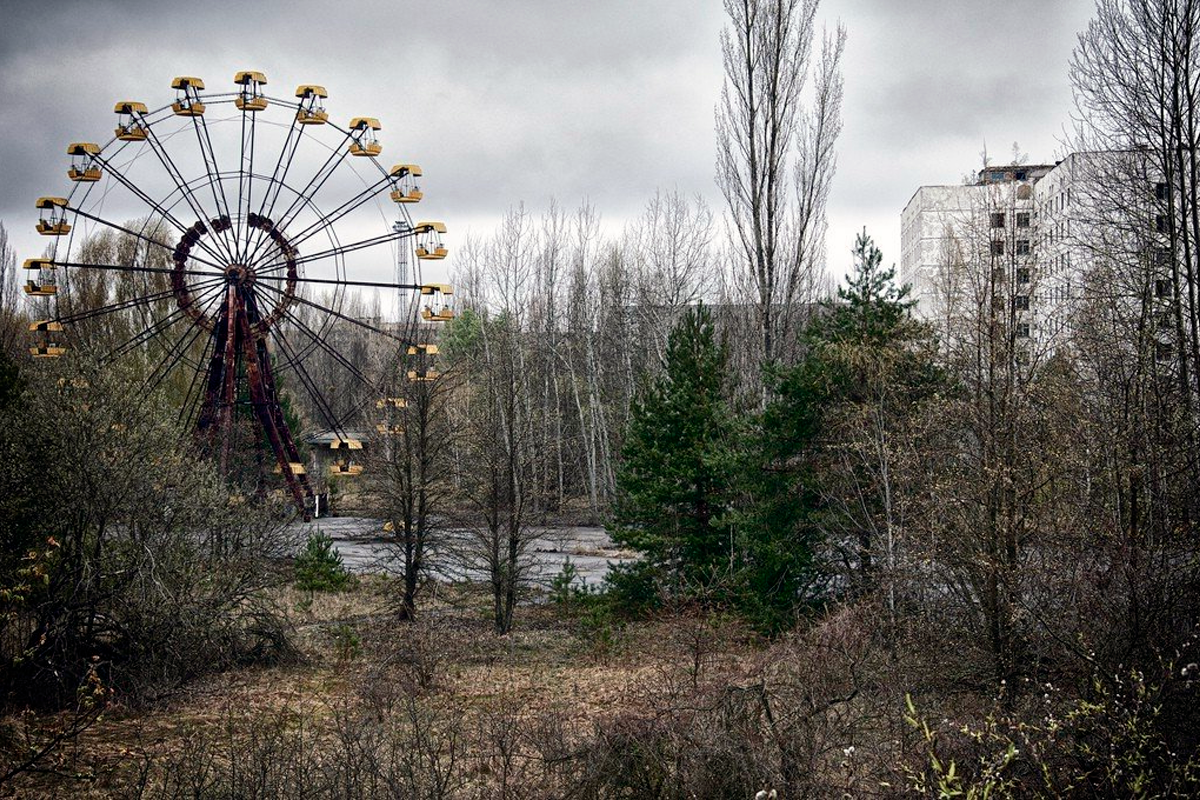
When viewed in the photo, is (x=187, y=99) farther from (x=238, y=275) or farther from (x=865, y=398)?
(x=865, y=398)

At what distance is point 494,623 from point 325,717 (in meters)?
7.69

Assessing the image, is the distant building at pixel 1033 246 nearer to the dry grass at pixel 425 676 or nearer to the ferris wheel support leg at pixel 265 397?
the dry grass at pixel 425 676

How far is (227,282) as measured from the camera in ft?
94.9

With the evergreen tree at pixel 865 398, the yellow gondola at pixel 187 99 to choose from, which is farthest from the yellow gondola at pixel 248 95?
the evergreen tree at pixel 865 398

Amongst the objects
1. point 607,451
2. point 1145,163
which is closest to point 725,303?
point 607,451

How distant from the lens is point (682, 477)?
2225 cm

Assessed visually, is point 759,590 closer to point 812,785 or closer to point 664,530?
point 664,530

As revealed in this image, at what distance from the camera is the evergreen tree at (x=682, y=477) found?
72.4 ft

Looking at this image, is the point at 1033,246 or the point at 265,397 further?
the point at 265,397

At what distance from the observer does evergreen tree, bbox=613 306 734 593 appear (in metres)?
22.1

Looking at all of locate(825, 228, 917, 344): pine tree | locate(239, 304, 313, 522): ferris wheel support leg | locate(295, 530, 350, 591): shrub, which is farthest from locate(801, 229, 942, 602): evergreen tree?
locate(239, 304, 313, 522): ferris wheel support leg

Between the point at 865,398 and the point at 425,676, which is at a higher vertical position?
the point at 865,398

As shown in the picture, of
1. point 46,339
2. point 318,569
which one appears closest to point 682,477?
point 318,569

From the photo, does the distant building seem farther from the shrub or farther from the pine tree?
the shrub
